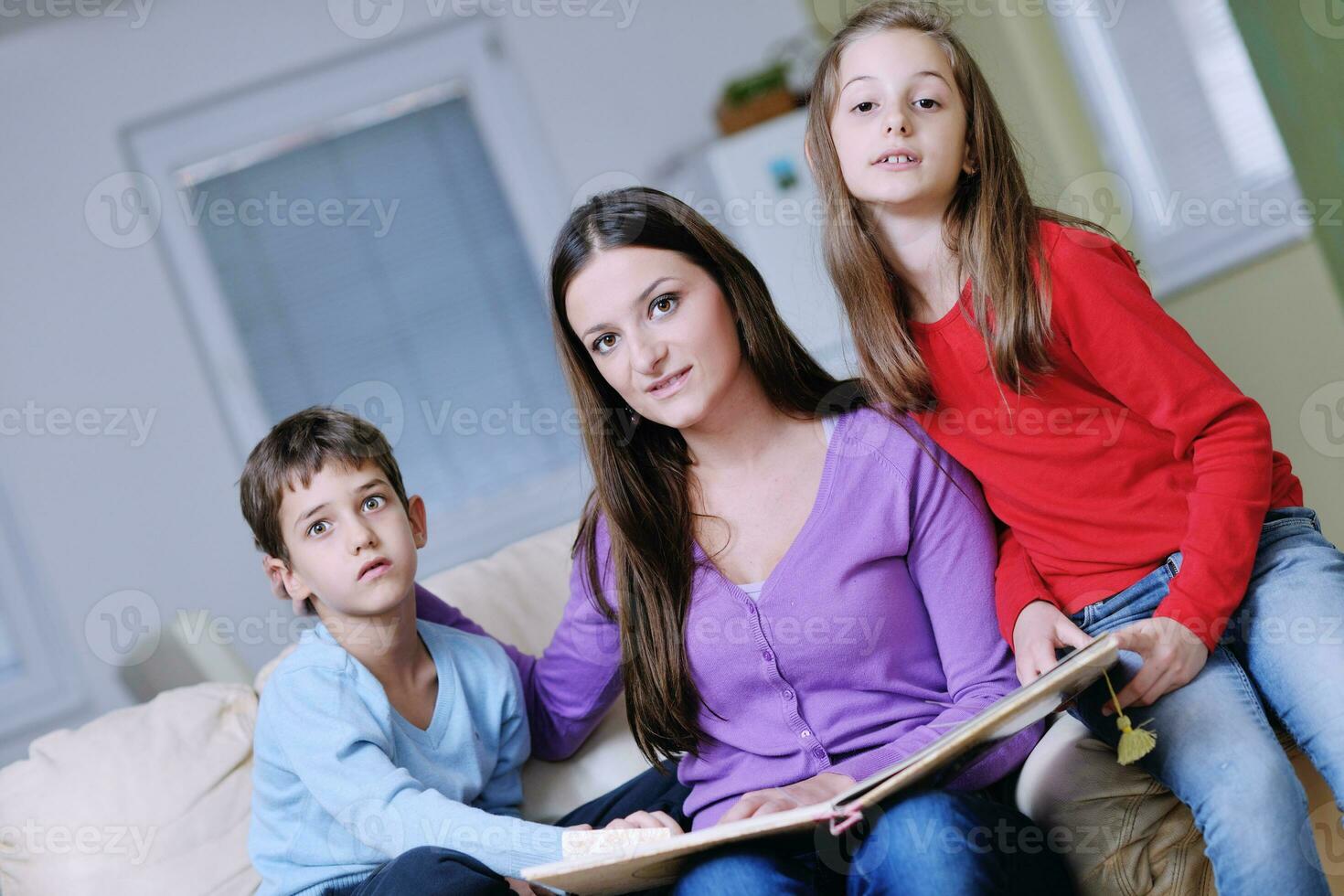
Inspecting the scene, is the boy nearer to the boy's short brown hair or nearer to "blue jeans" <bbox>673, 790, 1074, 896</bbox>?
the boy's short brown hair

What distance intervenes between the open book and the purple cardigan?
0.23 metres

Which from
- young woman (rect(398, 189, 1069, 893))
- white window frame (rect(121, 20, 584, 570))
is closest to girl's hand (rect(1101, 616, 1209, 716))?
young woman (rect(398, 189, 1069, 893))

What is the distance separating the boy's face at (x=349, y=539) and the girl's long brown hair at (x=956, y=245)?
66 cm

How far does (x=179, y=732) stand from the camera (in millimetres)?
1723

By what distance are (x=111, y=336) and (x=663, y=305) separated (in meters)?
3.15

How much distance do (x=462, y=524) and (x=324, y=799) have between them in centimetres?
285

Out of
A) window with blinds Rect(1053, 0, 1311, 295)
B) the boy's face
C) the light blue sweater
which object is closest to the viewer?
the light blue sweater

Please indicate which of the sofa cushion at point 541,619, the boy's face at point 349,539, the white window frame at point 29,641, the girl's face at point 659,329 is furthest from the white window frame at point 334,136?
the girl's face at point 659,329

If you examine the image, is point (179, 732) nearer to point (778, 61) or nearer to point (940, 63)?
point (940, 63)

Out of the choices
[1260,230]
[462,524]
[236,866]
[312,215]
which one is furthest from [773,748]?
[312,215]


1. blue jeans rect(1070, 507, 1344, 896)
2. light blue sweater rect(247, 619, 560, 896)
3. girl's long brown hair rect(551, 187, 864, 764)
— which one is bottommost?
blue jeans rect(1070, 507, 1344, 896)

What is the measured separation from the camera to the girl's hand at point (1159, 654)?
3.93 feet

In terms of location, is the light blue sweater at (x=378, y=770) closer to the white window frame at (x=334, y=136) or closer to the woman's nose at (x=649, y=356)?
the woman's nose at (x=649, y=356)

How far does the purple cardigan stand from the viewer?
54.3 inches
